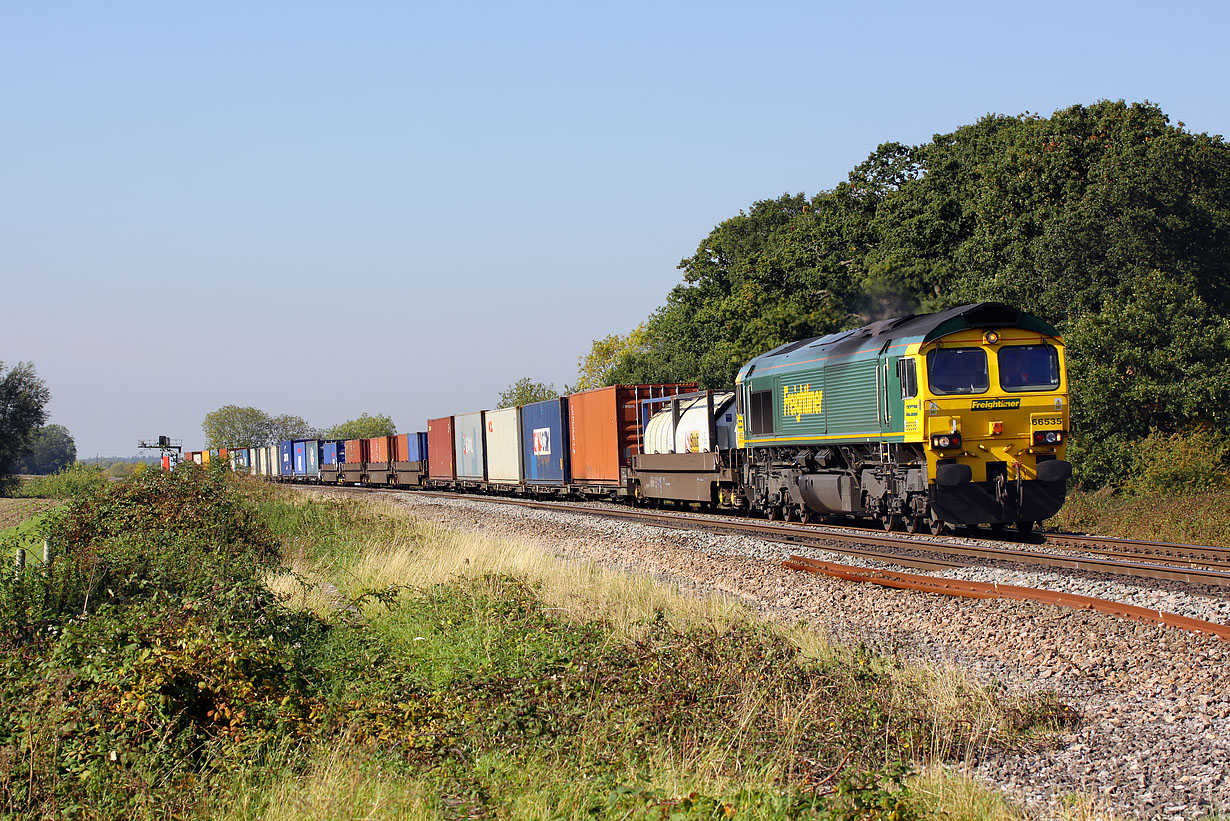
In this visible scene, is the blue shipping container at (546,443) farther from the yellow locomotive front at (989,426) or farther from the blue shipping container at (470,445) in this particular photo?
the yellow locomotive front at (989,426)

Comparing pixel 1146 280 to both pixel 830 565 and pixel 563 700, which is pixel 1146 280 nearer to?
pixel 830 565

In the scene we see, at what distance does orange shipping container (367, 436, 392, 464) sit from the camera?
59688mm

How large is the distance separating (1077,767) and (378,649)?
238 inches

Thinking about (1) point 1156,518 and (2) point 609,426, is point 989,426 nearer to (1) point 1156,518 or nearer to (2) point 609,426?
(1) point 1156,518

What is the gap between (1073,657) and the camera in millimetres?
8883

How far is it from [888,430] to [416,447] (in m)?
41.0

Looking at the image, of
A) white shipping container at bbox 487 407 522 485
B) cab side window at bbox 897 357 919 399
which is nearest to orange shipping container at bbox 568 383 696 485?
white shipping container at bbox 487 407 522 485

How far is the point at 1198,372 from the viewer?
2703 cm

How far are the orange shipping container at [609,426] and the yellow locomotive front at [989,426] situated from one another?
49.4 ft

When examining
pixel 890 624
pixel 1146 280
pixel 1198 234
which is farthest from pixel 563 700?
pixel 1198 234

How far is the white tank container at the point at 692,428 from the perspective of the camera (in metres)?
26.2

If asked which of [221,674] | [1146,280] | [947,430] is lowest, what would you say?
[221,674]

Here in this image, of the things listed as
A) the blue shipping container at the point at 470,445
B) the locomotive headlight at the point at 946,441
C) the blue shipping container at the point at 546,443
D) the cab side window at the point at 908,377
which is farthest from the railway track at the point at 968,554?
the blue shipping container at the point at 470,445

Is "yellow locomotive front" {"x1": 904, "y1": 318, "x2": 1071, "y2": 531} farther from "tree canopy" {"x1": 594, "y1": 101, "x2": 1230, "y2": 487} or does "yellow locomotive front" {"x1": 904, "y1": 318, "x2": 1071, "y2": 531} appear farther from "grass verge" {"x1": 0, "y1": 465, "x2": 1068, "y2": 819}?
"tree canopy" {"x1": 594, "y1": 101, "x2": 1230, "y2": 487}
